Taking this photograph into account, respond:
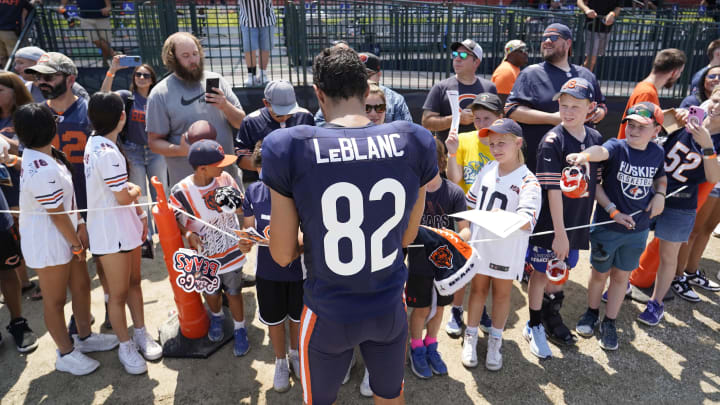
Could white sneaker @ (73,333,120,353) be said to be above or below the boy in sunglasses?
below

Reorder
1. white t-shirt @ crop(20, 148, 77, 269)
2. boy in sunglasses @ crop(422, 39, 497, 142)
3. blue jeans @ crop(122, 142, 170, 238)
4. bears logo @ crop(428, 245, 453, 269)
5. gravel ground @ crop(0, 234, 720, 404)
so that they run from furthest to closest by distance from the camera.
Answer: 1. blue jeans @ crop(122, 142, 170, 238)
2. boy in sunglasses @ crop(422, 39, 497, 142)
3. gravel ground @ crop(0, 234, 720, 404)
4. white t-shirt @ crop(20, 148, 77, 269)
5. bears logo @ crop(428, 245, 453, 269)

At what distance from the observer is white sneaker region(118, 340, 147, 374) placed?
3.66 meters

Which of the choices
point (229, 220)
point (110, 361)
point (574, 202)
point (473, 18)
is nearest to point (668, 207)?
point (574, 202)

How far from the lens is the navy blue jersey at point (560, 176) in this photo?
11.7 ft

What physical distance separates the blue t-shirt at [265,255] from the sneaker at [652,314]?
314 cm

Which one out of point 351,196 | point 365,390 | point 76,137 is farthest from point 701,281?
point 76,137

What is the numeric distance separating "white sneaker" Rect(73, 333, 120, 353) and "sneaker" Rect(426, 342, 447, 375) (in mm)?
2548

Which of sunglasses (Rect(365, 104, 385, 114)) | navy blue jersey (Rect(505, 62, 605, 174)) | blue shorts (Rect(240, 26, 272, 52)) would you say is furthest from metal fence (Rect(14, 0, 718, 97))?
sunglasses (Rect(365, 104, 385, 114))

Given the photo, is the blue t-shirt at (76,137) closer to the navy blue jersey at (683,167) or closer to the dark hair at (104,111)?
the dark hair at (104,111)

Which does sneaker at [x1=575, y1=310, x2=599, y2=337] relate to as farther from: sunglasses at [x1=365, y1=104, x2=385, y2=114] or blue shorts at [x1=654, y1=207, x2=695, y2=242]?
sunglasses at [x1=365, y1=104, x2=385, y2=114]

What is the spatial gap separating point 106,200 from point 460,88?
3344mm

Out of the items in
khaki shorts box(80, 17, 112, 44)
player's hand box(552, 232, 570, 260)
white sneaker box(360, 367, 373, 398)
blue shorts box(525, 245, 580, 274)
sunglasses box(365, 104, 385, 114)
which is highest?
khaki shorts box(80, 17, 112, 44)

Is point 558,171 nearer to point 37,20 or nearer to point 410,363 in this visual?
point 410,363

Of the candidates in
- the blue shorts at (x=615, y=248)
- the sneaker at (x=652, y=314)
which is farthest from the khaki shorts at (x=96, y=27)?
the sneaker at (x=652, y=314)
